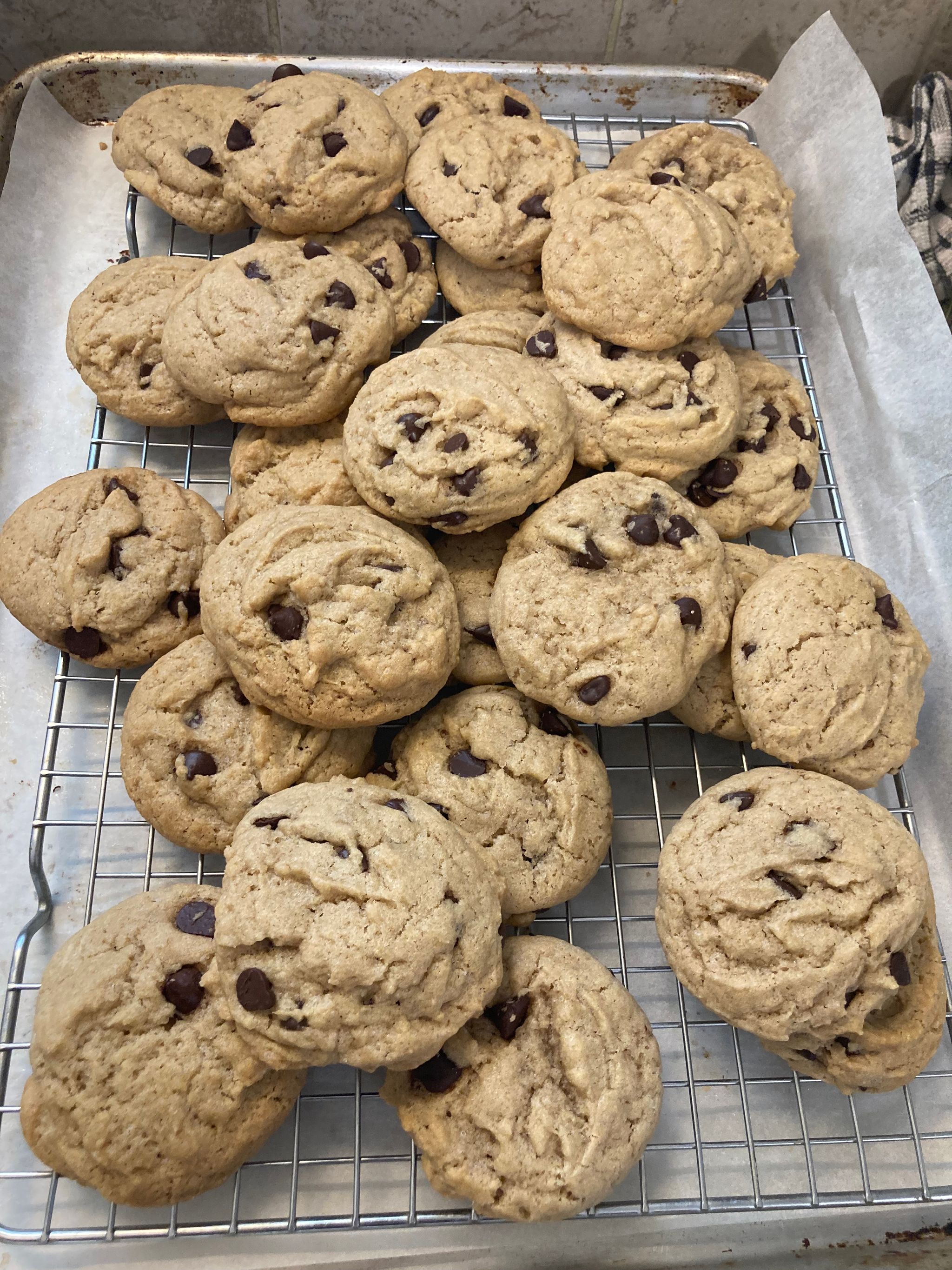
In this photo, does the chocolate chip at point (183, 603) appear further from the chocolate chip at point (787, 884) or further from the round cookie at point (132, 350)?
the chocolate chip at point (787, 884)

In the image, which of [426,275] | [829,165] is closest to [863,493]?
[829,165]

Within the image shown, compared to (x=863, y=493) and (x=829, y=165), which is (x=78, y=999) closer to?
(x=863, y=493)

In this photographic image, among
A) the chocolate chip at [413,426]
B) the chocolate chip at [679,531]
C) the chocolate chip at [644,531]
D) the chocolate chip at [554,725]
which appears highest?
the chocolate chip at [413,426]

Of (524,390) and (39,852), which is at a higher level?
(524,390)

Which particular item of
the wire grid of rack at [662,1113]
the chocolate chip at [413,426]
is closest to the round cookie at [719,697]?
the wire grid of rack at [662,1113]

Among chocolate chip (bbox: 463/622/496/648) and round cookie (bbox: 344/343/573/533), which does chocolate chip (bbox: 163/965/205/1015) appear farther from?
round cookie (bbox: 344/343/573/533)

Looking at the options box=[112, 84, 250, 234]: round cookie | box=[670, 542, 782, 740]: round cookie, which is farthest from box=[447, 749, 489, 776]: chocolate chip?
box=[112, 84, 250, 234]: round cookie
